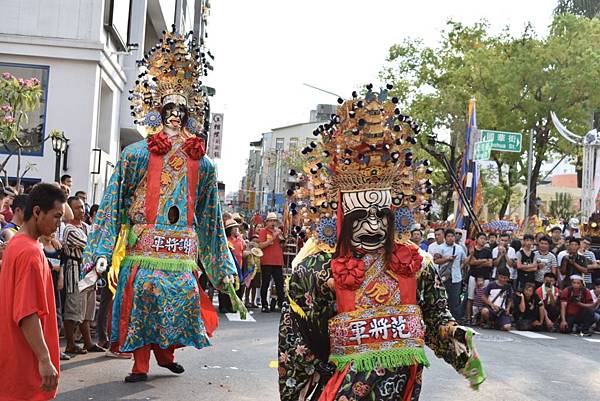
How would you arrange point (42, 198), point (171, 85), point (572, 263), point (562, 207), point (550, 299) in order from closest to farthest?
point (42, 198), point (171, 85), point (550, 299), point (572, 263), point (562, 207)

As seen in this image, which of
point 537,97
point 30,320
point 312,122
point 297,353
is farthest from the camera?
point 312,122

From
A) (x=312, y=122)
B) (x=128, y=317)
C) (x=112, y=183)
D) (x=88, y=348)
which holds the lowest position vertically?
(x=88, y=348)

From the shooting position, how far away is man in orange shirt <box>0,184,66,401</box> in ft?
13.7

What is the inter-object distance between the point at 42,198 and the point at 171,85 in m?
3.86

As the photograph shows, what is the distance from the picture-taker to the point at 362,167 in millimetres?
4805

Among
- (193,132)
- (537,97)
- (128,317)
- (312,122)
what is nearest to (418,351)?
(128,317)

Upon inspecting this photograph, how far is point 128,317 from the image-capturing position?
298 inches

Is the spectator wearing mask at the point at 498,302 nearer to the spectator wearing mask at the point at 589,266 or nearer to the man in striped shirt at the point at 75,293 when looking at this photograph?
the spectator wearing mask at the point at 589,266

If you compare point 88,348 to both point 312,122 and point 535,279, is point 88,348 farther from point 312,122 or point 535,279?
point 312,122

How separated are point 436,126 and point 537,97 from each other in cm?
509

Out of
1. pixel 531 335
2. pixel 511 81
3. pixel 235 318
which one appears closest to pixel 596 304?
pixel 531 335

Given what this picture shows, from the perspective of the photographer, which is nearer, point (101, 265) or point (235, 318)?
point (101, 265)

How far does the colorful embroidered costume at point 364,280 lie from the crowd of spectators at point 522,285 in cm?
1102

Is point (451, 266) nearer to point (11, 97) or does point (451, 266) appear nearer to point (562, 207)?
point (11, 97)
